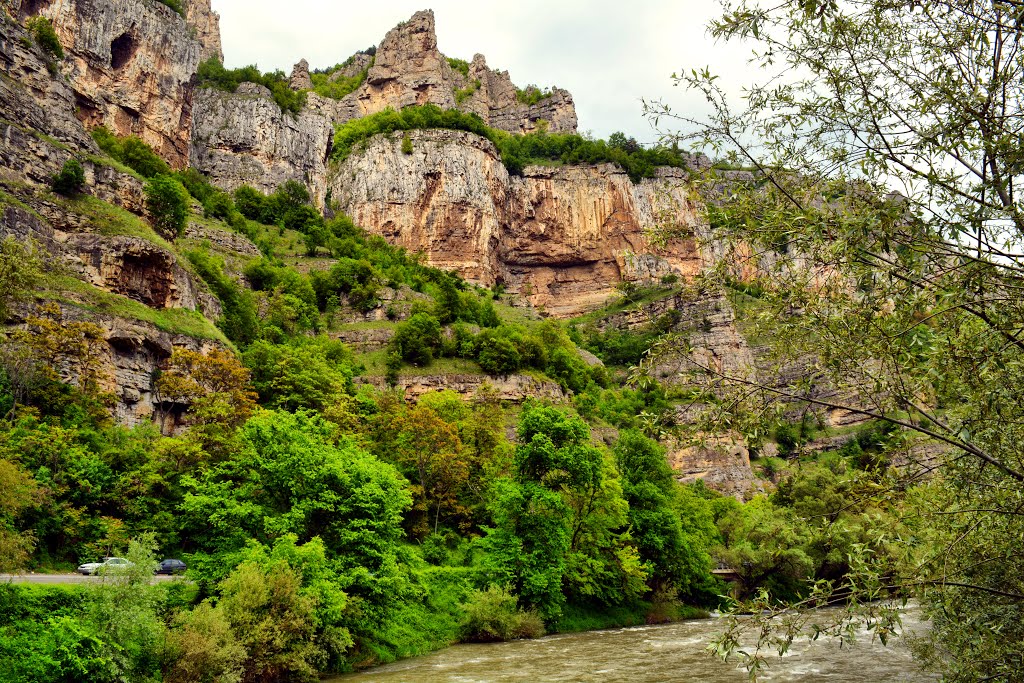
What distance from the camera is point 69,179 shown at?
123 ft

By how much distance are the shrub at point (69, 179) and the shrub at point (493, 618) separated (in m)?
33.0

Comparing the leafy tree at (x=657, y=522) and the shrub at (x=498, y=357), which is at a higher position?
the shrub at (x=498, y=357)

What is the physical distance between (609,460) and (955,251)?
1226 inches

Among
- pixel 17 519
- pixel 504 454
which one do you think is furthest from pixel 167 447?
pixel 504 454

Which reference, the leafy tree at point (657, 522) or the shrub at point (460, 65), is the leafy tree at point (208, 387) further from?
the shrub at point (460, 65)

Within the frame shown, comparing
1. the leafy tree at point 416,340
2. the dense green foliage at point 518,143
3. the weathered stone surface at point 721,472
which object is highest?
the dense green foliage at point 518,143

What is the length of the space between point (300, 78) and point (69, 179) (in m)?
104

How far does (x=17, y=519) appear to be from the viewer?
19828mm

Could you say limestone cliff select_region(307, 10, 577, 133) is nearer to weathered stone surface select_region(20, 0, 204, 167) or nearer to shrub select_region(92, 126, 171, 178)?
weathered stone surface select_region(20, 0, 204, 167)

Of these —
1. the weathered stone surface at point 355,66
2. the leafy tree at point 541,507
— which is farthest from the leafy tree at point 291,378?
the weathered stone surface at point 355,66

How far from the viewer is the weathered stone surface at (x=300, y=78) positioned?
128462mm

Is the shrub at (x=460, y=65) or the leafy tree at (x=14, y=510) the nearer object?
the leafy tree at (x=14, y=510)

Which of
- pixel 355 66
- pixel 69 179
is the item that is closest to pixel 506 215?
pixel 355 66

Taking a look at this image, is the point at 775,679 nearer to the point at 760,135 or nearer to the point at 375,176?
the point at 760,135
